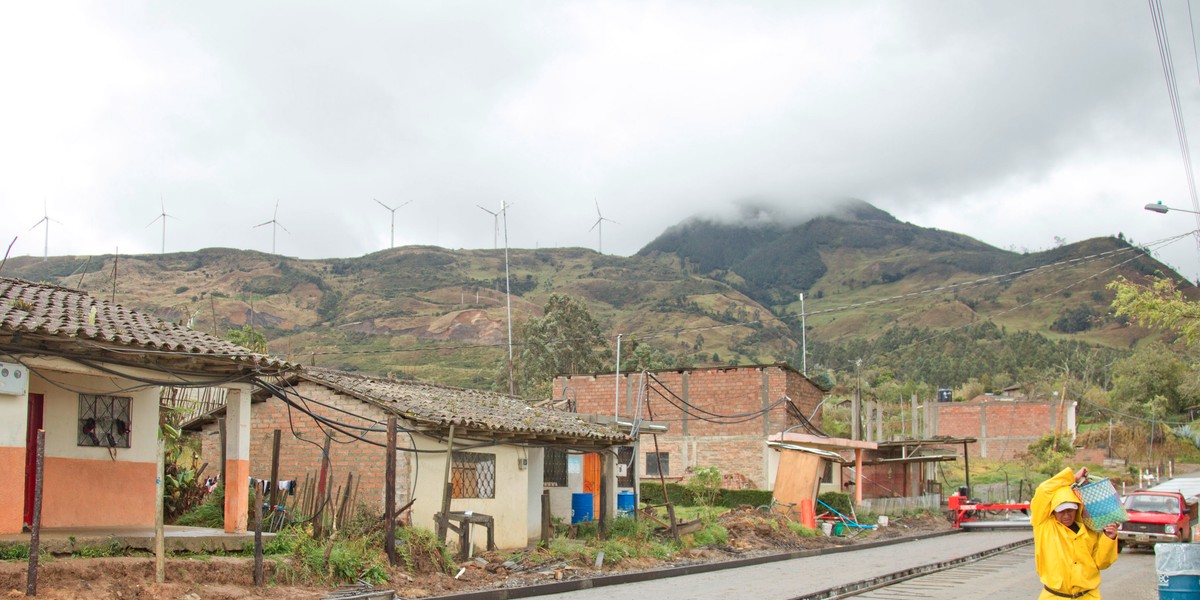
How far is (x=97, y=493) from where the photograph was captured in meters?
14.6

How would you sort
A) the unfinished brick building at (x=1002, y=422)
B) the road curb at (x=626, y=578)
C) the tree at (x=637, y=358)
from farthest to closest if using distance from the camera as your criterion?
the unfinished brick building at (x=1002, y=422) → the tree at (x=637, y=358) → the road curb at (x=626, y=578)

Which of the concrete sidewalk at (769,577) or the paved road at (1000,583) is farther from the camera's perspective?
the concrete sidewalk at (769,577)

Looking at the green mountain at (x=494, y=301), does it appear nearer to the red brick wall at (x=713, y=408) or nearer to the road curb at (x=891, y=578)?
the red brick wall at (x=713, y=408)

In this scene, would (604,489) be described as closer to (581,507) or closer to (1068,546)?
(581,507)

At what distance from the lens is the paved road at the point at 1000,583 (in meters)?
15.5

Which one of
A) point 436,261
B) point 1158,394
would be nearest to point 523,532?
point 1158,394

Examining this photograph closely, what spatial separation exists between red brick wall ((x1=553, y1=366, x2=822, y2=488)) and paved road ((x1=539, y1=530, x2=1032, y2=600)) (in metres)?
10.0

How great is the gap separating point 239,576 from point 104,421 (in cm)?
373

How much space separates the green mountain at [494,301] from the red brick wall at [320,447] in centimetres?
5309

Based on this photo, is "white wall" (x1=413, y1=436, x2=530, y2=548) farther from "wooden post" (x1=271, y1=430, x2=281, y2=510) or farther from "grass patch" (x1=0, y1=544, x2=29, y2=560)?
"grass patch" (x1=0, y1=544, x2=29, y2=560)

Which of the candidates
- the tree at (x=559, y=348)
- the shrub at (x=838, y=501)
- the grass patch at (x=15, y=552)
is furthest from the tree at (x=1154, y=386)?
the grass patch at (x=15, y=552)

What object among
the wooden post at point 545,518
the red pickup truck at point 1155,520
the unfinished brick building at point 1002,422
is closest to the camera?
the wooden post at point 545,518

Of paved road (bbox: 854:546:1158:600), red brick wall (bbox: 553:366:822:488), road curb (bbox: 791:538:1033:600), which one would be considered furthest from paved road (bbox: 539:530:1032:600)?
red brick wall (bbox: 553:366:822:488)

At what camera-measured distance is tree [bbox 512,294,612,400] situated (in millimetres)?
62775
